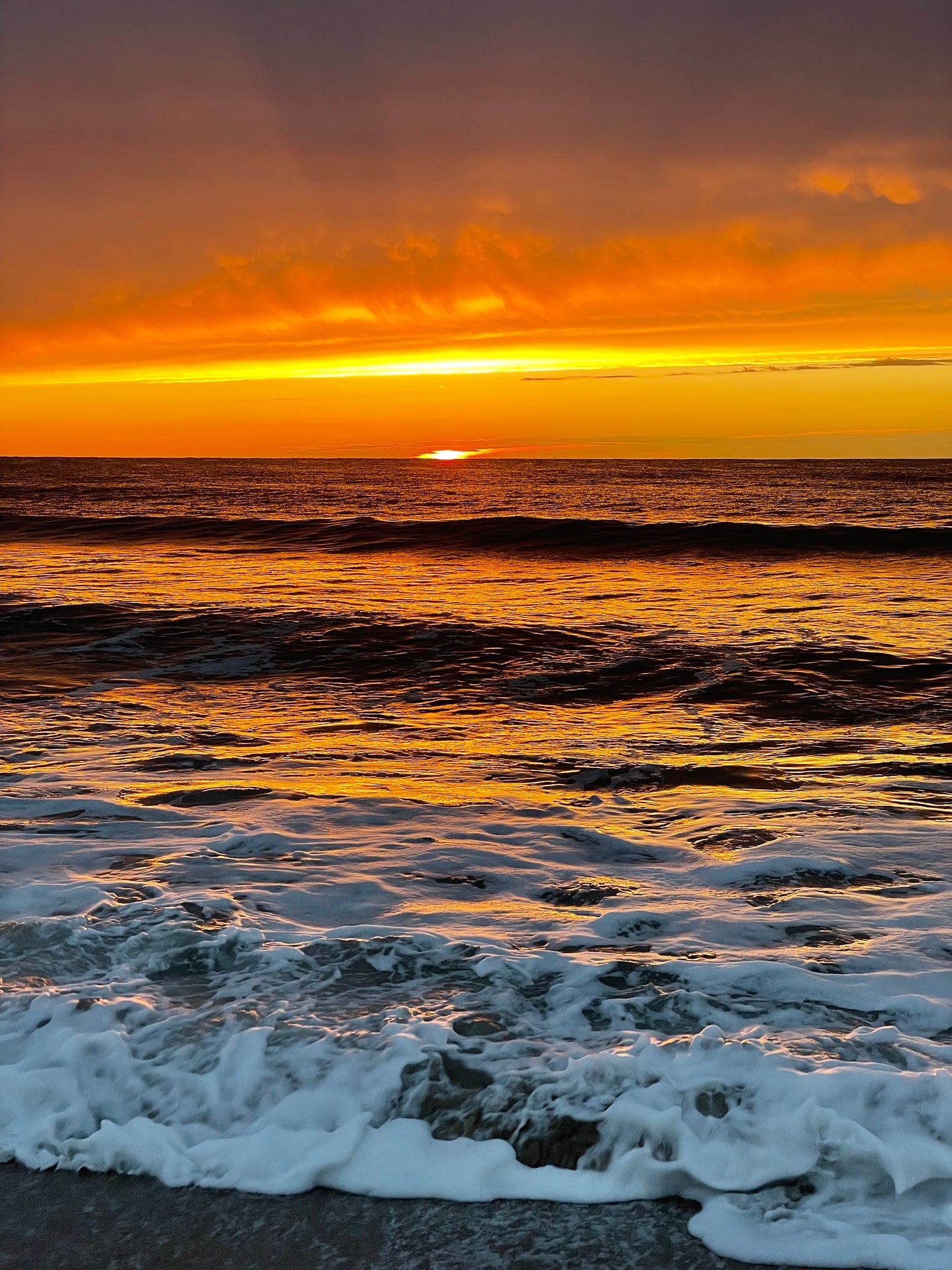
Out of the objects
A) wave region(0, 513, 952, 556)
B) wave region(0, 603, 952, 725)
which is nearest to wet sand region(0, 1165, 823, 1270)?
wave region(0, 603, 952, 725)

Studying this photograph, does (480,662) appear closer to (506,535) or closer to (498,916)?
(498,916)

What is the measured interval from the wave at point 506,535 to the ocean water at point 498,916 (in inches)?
438

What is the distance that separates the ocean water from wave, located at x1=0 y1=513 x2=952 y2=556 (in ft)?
36.5

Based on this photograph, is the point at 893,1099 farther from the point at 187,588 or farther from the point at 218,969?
the point at 187,588

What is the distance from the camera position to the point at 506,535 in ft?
86.8

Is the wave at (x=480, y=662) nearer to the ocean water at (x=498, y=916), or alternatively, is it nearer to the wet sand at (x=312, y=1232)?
the ocean water at (x=498, y=916)

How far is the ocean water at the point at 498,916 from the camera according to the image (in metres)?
2.88

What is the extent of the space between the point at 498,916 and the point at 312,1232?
78.7 inches

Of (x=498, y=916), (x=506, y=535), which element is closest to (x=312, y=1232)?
(x=498, y=916)

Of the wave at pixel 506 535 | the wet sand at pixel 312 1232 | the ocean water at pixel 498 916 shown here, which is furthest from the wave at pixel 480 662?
the wave at pixel 506 535

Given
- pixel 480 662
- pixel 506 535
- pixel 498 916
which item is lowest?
pixel 498 916

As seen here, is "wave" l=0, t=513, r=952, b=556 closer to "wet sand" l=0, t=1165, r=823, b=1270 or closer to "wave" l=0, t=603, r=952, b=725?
"wave" l=0, t=603, r=952, b=725

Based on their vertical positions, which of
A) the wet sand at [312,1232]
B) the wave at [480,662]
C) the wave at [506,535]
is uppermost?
the wave at [506,535]

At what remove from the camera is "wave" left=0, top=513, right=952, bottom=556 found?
23312 millimetres
